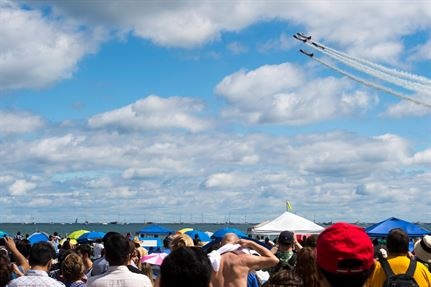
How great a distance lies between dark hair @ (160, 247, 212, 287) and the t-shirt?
3.88 m

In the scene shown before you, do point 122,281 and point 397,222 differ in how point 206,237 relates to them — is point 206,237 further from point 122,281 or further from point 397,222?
point 122,281

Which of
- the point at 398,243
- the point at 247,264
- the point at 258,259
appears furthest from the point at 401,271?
the point at 247,264

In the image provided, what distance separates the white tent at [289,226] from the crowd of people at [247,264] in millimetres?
Result: 11121

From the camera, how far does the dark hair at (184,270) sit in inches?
125

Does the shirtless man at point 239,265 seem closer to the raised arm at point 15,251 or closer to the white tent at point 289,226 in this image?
the raised arm at point 15,251

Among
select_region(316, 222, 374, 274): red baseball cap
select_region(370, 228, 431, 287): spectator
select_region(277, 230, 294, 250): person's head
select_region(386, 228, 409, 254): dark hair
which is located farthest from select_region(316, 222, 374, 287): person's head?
select_region(277, 230, 294, 250): person's head

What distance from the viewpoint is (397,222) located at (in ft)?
69.3

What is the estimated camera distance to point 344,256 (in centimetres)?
281

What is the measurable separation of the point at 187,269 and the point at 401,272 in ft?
13.4

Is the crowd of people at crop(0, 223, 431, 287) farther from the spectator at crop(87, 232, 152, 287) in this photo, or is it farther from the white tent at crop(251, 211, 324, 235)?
the white tent at crop(251, 211, 324, 235)

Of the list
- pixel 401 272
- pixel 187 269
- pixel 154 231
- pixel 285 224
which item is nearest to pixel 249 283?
pixel 401 272

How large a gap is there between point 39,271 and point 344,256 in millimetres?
4186

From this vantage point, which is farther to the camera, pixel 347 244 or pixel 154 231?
pixel 154 231

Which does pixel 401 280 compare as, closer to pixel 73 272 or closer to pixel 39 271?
pixel 39 271
